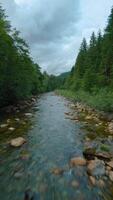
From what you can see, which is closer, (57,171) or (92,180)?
(92,180)

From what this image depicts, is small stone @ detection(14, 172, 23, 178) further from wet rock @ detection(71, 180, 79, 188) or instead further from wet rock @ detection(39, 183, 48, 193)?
wet rock @ detection(71, 180, 79, 188)

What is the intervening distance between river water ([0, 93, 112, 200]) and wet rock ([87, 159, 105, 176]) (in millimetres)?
233

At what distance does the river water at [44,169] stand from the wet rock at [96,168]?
0.76 ft

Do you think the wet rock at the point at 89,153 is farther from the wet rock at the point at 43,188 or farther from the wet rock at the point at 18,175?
the wet rock at the point at 18,175

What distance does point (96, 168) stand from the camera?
24.3ft

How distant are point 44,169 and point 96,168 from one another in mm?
1724

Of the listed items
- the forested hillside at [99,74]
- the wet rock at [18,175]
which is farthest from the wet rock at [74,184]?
the forested hillside at [99,74]

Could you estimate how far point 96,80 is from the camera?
1312 inches

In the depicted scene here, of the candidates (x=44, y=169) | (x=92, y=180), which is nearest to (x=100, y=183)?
(x=92, y=180)

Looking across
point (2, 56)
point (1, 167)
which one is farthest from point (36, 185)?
point (2, 56)

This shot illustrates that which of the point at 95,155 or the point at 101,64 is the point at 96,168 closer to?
the point at 95,155

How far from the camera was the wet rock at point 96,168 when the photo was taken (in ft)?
23.6

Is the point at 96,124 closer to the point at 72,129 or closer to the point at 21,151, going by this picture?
the point at 72,129

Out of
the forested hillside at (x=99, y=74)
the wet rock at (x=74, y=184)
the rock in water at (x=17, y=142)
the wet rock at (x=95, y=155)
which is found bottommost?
the wet rock at (x=74, y=184)
